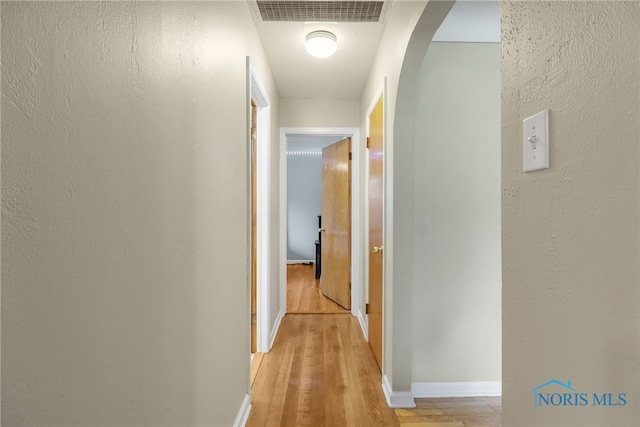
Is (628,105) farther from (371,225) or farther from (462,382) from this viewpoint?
(371,225)

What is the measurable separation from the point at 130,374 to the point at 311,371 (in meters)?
1.72

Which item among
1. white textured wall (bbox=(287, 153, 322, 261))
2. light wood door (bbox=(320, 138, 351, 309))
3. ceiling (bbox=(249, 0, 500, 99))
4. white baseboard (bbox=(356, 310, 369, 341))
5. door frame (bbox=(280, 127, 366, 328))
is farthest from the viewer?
white textured wall (bbox=(287, 153, 322, 261))

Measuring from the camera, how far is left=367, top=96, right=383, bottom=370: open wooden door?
7.32ft

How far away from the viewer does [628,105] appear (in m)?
0.47

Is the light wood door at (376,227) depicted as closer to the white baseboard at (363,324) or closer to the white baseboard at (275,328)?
the white baseboard at (363,324)

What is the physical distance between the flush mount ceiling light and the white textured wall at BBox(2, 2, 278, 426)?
969 mm

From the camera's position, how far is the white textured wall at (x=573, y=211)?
1.56ft

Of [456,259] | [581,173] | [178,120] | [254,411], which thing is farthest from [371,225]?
[581,173]

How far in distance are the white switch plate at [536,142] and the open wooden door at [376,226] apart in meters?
1.47

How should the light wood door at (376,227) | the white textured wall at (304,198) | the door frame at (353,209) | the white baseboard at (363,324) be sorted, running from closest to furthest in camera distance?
the light wood door at (376,227), the white baseboard at (363,324), the door frame at (353,209), the white textured wall at (304,198)

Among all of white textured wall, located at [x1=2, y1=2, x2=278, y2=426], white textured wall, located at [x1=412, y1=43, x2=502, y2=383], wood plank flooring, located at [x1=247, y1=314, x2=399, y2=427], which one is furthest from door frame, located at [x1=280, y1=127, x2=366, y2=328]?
white textured wall, located at [x1=2, y1=2, x2=278, y2=426]
